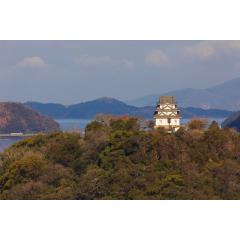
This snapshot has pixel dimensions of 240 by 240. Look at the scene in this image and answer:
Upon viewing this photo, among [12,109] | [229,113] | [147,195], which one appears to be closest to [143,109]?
[229,113]

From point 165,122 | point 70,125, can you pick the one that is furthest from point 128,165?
point 70,125

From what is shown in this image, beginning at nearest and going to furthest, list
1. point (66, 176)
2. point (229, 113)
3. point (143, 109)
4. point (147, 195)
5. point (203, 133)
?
point (147, 195) < point (66, 176) < point (203, 133) < point (143, 109) < point (229, 113)

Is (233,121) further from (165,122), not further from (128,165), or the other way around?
(128,165)

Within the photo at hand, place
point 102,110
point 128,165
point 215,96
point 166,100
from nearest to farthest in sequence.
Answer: point 128,165
point 102,110
point 166,100
point 215,96

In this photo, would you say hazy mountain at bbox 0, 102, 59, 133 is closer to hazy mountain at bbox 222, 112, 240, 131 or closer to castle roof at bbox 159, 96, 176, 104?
castle roof at bbox 159, 96, 176, 104

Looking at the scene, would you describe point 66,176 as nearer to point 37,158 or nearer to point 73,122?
point 37,158

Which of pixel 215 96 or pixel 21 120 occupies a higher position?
pixel 215 96

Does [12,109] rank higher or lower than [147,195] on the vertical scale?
higher
